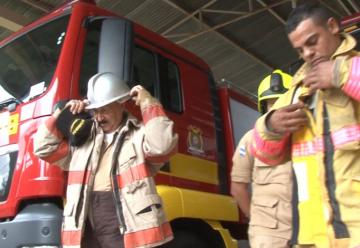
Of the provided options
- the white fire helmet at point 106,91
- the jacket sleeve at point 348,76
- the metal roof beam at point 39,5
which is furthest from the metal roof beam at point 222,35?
the jacket sleeve at point 348,76

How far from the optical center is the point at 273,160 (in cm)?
160

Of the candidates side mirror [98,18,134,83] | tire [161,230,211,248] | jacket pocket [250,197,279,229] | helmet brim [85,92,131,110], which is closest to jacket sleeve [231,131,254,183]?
jacket pocket [250,197,279,229]

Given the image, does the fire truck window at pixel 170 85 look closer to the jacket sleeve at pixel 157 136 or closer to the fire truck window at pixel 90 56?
the fire truck window at pixel 90 56

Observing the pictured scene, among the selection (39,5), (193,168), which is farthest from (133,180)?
(39,5)

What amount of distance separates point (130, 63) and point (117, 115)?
1.89 ft

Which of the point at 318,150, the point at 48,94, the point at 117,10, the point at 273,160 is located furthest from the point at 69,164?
the point at 117,10

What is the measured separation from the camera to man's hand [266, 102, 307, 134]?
1.42m

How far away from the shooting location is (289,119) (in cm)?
142

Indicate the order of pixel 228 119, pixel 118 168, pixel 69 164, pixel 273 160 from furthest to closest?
pixel 228 119
pixel 69 164
pixel 118 168
pixel 273 160

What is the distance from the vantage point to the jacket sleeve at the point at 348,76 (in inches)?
50.0

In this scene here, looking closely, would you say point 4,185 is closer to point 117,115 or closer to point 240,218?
point 117,115

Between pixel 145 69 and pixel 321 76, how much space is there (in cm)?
224

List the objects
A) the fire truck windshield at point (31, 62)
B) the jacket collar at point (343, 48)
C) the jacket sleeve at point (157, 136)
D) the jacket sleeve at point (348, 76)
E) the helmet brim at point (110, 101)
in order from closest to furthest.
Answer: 1. the jacket sleeve at point (348, 76)
2. the jacket collar at point (343, 48)
3. the jacket sleeve at point (157, 136)
4. the helmet brim at point (110, 101)
5. the fire truck windshield at point (31, 62)

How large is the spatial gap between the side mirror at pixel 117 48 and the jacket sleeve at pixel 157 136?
62cm
